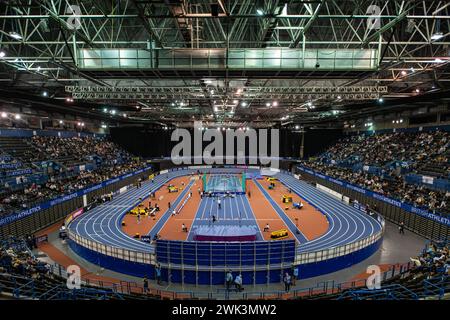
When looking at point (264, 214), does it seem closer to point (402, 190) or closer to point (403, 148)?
point (402, 190)

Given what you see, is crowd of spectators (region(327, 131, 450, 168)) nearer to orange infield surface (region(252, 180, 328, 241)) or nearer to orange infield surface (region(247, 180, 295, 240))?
orange infield surface (region(252, 180, 328, 241))

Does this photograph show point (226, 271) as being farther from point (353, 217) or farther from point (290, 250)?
point (353, 217)

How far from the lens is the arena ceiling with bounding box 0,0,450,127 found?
13.6m

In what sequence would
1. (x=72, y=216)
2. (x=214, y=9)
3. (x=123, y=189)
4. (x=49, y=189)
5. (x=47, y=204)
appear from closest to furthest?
(x=214, y=9) → (x=72, y=216) → (x=47, y=204) → (x=49, y=189) → (x=123, y=189)

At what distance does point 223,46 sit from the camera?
20312 millimetres

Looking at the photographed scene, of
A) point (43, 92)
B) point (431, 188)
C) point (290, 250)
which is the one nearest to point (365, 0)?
point (290, 250)

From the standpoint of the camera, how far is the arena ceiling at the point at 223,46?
13625mm

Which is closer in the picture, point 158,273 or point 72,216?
point 158,273

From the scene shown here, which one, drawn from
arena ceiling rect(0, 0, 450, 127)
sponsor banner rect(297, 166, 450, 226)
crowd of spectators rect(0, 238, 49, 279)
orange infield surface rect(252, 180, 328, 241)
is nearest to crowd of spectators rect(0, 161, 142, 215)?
arena ceiling rect(0, 0, 450, 127)

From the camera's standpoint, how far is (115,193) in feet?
129

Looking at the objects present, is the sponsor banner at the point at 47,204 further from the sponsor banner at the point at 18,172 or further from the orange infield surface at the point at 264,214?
the orange infield surface at the point at 264,214

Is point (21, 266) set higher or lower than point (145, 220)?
higher

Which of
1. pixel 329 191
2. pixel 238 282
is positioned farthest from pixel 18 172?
pixel 329 191

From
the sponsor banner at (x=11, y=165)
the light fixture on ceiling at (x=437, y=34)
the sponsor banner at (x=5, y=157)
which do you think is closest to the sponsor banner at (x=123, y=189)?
the sponsor banner at (x=11, y=165)
